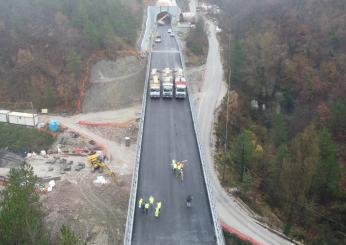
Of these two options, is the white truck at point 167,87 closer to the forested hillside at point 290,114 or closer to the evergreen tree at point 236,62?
the forested hillside at point 290,114

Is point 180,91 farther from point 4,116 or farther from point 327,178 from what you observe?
point 4,116

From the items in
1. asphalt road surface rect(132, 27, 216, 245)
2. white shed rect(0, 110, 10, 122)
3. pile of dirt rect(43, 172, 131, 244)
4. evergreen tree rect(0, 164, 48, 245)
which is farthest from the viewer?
white shed rect(0, 110, 10, 122)

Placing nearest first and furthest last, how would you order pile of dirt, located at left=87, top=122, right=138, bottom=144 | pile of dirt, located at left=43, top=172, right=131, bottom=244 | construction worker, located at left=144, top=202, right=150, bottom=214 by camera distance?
construction worker, located at left=144, top=202, right=150, bottom=214
pile of dirt, located at left=43, top=172, right=131, bottom=244
pile of dirt, located at left=87, top=122, right=138, bottom=144

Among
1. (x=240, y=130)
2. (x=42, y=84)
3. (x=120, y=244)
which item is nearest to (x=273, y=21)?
(x=240, y=130)

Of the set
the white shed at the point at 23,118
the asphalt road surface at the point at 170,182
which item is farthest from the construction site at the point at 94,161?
the asphalt road surface at the point at 170,182

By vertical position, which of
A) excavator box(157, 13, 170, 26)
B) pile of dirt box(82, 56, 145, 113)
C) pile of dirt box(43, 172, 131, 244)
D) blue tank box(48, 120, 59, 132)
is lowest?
pile of dirt box(43, 172, 131, 244)

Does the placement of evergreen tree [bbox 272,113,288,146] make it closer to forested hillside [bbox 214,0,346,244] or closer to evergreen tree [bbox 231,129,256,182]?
forested hillside [bbox 214,0,346,244]

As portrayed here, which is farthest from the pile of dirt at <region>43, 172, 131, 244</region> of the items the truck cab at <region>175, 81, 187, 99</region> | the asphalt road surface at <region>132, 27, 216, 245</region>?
the truck cab at <region>175, 81, 187, 99</region>
